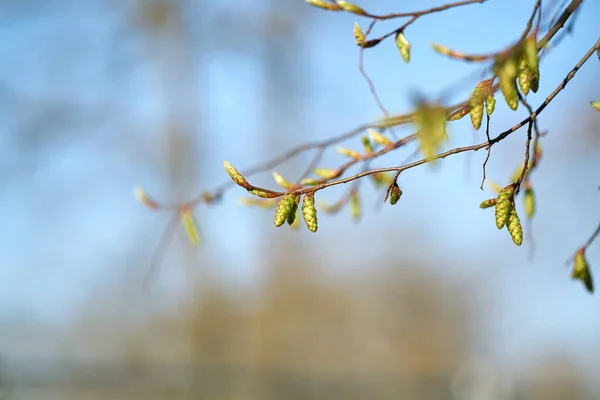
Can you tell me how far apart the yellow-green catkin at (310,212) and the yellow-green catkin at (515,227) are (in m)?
0.25

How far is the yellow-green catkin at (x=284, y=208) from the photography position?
835mm

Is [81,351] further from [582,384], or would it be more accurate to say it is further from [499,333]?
[582,384]

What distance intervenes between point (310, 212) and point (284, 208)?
0.04m

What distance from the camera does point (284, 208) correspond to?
0.84 m

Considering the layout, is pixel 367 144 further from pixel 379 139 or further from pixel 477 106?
pixel 477 106

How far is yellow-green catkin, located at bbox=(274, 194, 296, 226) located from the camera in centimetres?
84

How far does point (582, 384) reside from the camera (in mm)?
5969

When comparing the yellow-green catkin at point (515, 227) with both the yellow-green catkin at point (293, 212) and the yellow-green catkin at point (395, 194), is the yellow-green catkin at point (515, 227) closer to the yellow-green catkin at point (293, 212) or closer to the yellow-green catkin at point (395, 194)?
the yellow-green catkin at point (395, 194)

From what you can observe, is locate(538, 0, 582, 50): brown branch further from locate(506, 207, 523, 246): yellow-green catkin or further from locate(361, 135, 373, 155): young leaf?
locate(361, 135, 373, 155): young leaf

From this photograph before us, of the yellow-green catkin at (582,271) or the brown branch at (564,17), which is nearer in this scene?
the brown branch at (564,17)

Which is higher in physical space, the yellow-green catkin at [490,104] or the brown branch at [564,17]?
the brown branch at [564,17]

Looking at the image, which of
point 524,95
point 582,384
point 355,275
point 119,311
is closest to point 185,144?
point 119,311

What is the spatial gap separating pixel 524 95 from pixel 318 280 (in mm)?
6805

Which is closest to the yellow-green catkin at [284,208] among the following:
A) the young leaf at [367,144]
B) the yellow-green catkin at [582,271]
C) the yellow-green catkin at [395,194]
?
the yellow-green catkin at [395,194]
